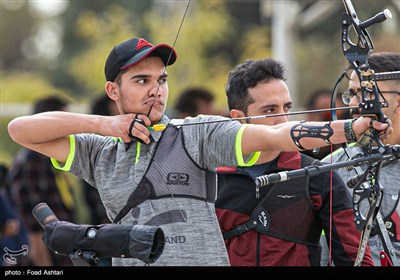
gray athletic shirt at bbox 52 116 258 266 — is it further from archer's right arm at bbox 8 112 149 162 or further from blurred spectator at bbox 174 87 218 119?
blurred spectator at bbox 174 87 218 119

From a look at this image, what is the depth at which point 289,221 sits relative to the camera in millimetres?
4145

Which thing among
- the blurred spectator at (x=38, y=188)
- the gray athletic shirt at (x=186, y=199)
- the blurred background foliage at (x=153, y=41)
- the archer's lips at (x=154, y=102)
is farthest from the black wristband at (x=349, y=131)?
the blurred background foliage at (x=153, y=41)

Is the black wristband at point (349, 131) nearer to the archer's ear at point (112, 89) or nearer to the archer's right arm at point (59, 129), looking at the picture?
the archer's right arm at point (59, 129)

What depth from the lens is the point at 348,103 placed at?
428 centimetres

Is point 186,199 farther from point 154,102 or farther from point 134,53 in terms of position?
point 134,53

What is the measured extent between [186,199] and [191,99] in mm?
4766


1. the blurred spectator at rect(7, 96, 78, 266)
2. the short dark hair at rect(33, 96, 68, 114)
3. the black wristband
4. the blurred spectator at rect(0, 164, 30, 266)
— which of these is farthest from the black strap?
the short dark hair at rect(33, 96, 68, 114)

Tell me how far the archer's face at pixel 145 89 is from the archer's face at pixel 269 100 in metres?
0.60

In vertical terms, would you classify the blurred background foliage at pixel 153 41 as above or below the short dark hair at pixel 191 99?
above

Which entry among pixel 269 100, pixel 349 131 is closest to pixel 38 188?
pixel 269 100

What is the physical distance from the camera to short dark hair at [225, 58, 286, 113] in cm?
448

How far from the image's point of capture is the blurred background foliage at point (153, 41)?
Answer: 1520 cm

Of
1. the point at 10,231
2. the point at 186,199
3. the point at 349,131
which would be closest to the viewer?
the point at 349,131

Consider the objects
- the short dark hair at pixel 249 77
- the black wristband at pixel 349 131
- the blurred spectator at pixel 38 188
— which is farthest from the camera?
the blurred spectator at pixel 38 188
